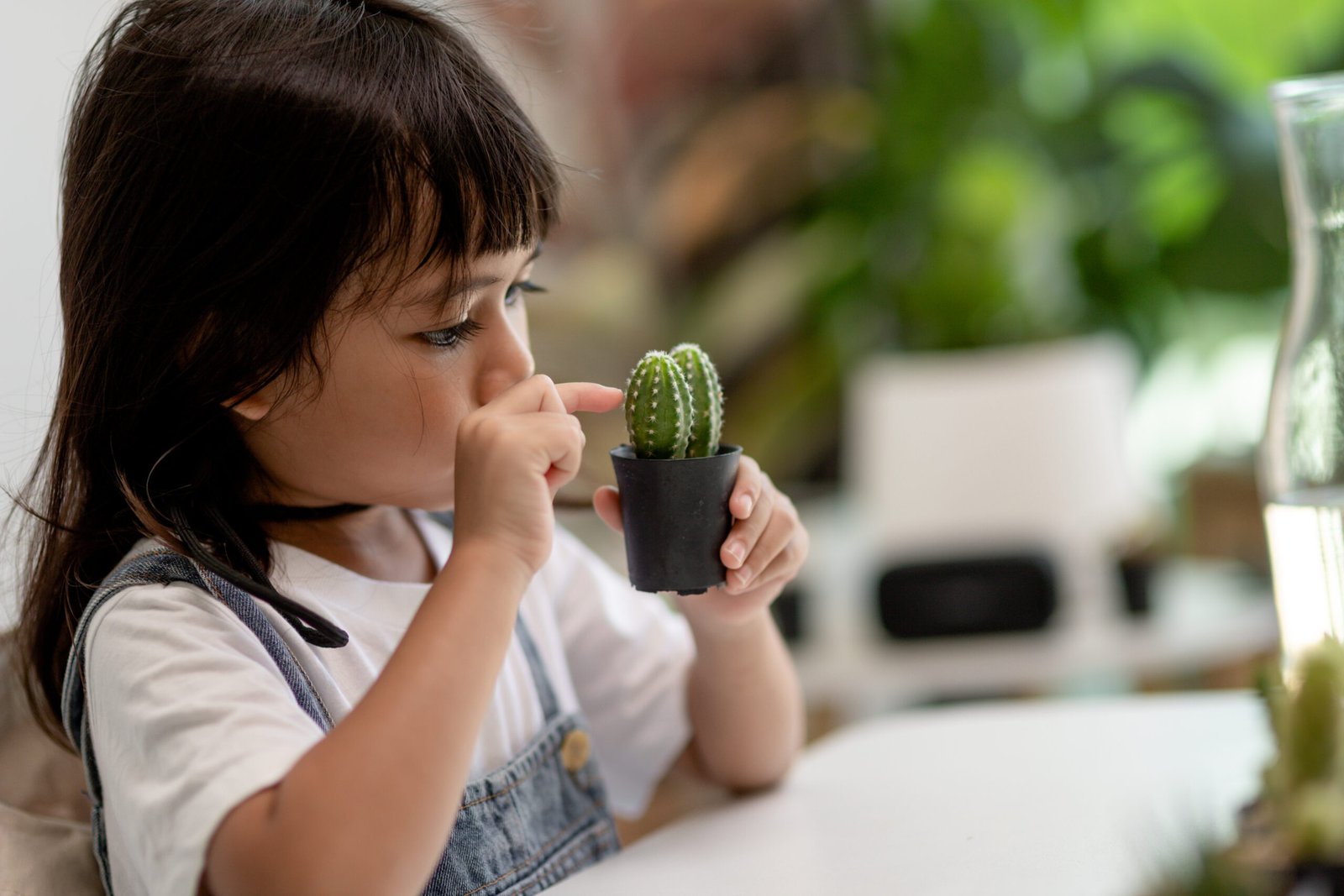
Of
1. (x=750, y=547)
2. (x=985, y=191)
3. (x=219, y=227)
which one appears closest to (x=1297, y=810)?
(x=750, y=547)

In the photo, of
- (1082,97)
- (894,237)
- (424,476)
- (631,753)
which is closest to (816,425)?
(894,237)

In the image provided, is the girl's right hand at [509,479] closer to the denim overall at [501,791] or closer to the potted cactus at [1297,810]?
the denim overall at [501,791]

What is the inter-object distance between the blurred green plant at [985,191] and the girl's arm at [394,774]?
2744mm

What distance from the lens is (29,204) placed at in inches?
48.0

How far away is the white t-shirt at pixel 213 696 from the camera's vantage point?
2.37 ft

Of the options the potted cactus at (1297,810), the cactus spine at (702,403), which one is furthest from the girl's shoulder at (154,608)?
the potted cactus at (1297,810)

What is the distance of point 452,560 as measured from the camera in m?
0.80

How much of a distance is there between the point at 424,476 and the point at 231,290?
0.59ft

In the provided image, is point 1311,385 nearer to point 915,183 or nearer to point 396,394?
point 396,394

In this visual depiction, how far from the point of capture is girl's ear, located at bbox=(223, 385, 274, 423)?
89 centimetres

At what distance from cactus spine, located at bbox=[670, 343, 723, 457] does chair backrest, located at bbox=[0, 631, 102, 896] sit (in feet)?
1.65

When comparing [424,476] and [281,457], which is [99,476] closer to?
[281,457]

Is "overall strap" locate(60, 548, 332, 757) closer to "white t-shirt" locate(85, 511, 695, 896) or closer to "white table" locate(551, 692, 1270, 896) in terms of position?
"white t-shirt" locate(85, 511, 695, 896)

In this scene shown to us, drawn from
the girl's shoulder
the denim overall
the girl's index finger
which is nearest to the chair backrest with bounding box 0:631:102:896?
the denim overall
